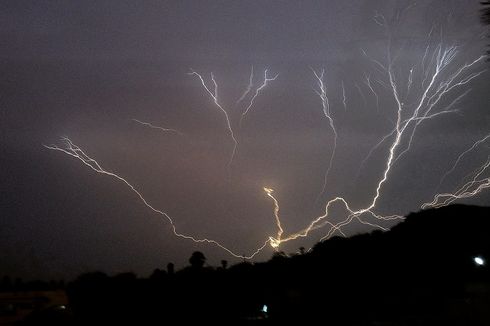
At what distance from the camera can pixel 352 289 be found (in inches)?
918

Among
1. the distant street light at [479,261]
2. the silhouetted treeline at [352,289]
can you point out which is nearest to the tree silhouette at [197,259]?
the silhouetted treeline at [352,289]

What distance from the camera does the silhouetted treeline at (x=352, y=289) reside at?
711 inches

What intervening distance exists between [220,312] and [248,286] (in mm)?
4919

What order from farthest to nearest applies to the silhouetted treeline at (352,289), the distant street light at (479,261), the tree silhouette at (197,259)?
the tree silhouette at (197,259)
the distant street light at (479,261)
the silhouetted treeline at (352,289)

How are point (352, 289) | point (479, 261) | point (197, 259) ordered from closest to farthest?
point (479, 261), point (352, 289), point (197, 259)

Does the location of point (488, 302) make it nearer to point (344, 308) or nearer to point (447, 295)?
point (447, 295)

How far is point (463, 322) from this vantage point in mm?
14234

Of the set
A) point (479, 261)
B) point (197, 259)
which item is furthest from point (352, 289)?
point (197, 259)

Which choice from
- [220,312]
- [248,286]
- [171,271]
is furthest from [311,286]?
[171,271]

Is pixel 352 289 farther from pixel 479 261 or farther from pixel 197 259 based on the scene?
pixel 197 259

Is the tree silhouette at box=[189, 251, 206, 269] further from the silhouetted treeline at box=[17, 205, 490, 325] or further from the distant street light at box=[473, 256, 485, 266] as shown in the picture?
the distant street light at box=[473, 256, 485, 266]

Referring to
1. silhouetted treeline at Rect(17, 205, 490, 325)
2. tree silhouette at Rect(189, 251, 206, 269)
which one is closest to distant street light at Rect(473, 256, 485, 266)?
silhouetted treeline at Rect(17, 205, 490, 325)

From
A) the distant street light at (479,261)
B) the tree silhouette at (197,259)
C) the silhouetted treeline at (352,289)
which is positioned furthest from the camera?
the tree silhouette at (197,259)

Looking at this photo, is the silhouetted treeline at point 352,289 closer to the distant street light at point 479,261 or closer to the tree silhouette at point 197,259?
the distant street light at point 479,261
